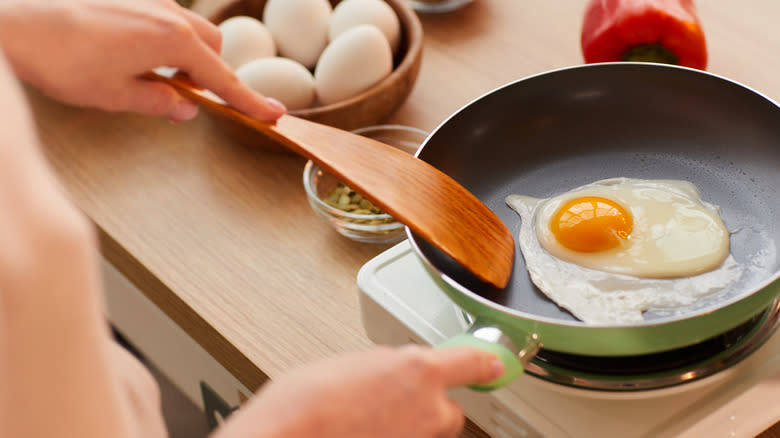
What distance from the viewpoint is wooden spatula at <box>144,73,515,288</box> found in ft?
2.15

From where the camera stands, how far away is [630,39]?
0.97 m

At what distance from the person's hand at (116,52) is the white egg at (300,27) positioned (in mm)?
260

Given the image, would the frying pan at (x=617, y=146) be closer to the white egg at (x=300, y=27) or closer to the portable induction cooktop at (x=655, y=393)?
the portable induction cooktop at (x=655, y=393)

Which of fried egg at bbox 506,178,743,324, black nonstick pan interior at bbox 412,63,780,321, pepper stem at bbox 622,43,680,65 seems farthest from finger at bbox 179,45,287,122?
pepper stem at bbox 622,43,680,65

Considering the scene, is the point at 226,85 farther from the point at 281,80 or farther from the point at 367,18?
the point at 367,18

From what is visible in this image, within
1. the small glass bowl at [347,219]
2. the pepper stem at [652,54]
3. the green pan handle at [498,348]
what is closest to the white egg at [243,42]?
the small glass bowl at [347,219]

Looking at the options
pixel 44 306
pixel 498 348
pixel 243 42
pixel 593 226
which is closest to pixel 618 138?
pixel 593 226

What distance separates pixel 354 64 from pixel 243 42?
157mm

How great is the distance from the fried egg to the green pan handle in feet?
0.34

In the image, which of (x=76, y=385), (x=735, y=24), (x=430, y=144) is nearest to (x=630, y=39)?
(x=735, y=24)

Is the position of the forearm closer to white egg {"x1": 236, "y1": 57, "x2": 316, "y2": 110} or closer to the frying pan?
the frying pan

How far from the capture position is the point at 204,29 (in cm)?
77

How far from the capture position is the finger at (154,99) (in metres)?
0.73

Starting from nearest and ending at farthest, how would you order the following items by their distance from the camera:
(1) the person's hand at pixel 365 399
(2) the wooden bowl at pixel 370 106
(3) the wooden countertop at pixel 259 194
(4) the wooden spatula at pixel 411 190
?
(1) the person's hand at pixel 365 399 → (4) the wooden spatula at pixel 411 190 → (3) the wooden countertop at pixel 259 194 → (2) the wooden bowl at pixel 370 106
